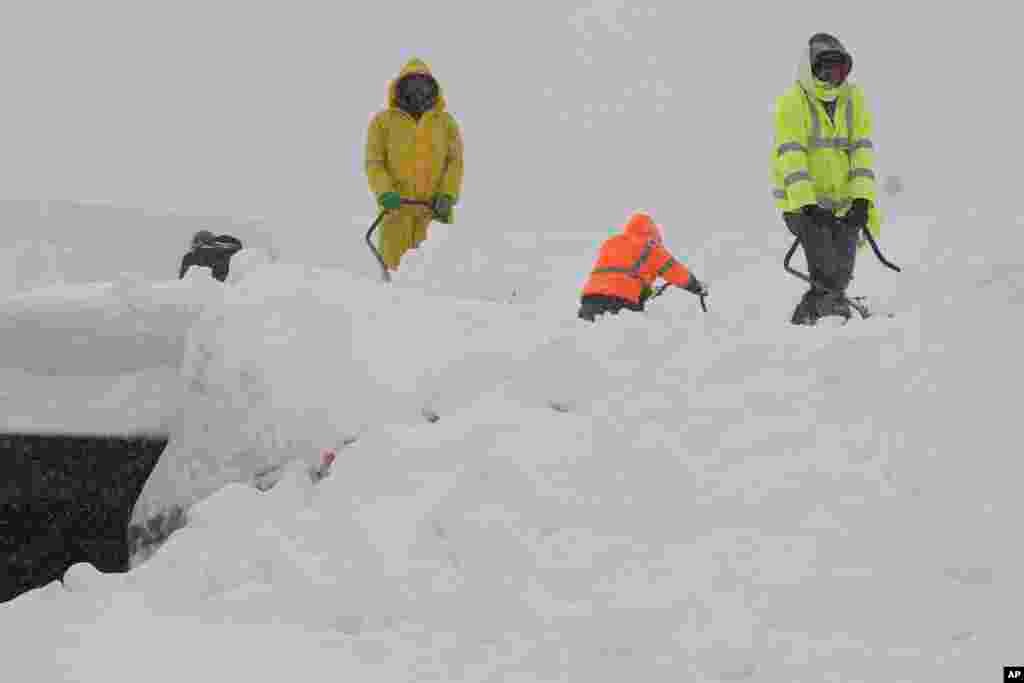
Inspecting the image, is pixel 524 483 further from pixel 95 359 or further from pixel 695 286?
pixel 695 286

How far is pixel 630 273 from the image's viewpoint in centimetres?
745

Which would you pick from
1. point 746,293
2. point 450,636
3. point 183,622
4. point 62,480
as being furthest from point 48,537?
point 746,293

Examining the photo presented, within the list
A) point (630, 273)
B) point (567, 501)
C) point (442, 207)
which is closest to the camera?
point (567, 501)

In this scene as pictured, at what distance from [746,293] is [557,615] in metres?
11.1

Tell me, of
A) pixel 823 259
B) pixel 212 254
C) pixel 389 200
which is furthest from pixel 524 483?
pixel 212 254

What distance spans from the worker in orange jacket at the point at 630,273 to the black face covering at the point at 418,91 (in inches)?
78.5

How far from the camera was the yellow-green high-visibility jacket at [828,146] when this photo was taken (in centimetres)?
757

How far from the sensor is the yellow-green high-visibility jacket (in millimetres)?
7566

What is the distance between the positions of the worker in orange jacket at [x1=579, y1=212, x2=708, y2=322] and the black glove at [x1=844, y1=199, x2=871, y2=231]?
943 mm

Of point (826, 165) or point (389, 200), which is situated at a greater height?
point (826, 165)

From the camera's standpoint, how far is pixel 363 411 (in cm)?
475

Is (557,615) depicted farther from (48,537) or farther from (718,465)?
(48,537)

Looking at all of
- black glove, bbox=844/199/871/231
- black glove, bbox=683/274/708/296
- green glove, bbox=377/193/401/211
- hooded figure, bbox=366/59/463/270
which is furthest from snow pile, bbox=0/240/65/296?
black glove, bbox=844/199/871/231

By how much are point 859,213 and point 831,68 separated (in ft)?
2.68
